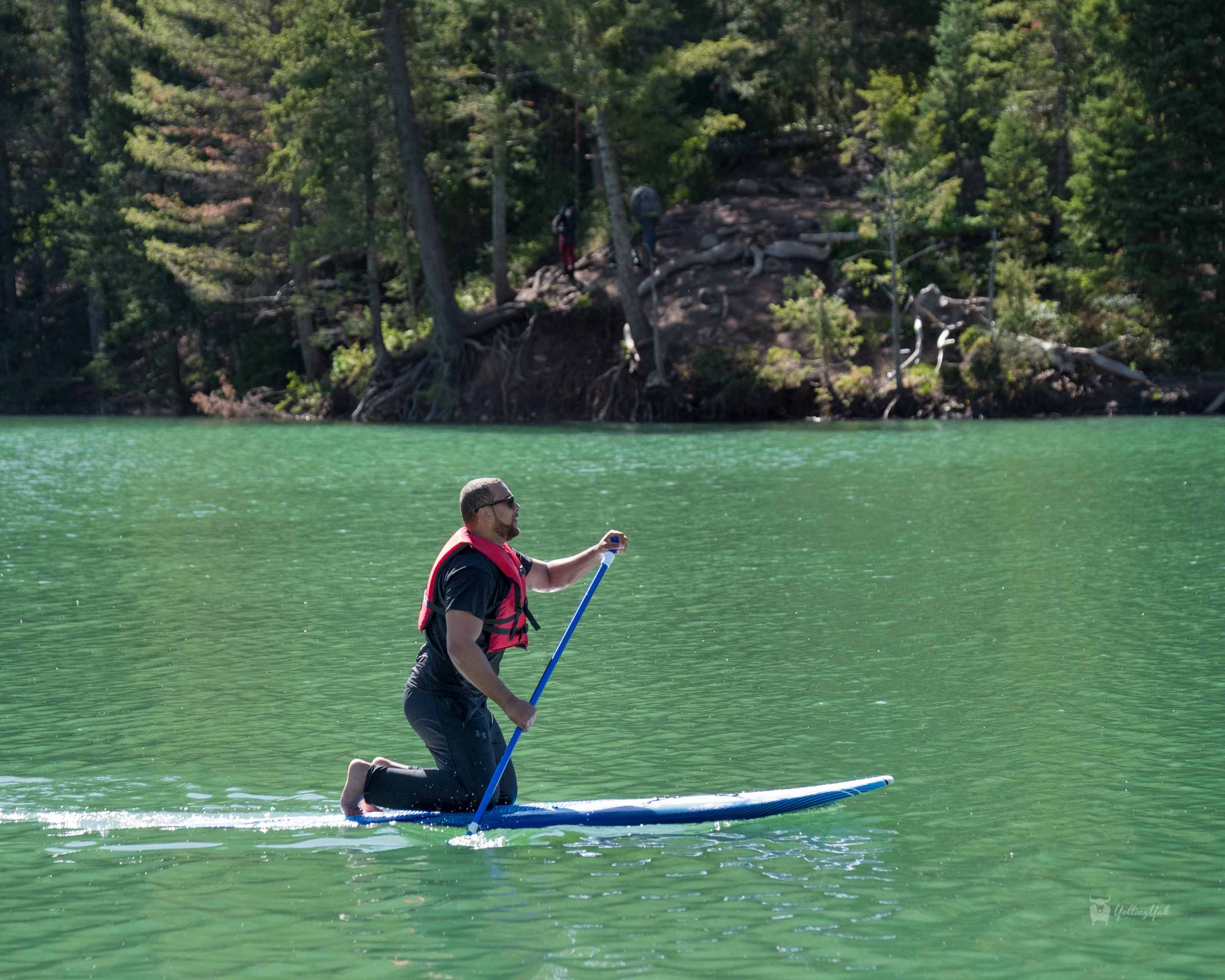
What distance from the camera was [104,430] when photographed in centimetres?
3969

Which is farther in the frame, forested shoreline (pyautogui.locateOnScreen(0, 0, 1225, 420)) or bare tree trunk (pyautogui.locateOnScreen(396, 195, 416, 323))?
bare tree trunk (pyautogui.locateOnScreen(396, 195, 416, 323))

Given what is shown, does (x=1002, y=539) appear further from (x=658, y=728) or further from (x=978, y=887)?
(x=978, y=887)

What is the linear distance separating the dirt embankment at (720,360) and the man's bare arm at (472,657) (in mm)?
29339

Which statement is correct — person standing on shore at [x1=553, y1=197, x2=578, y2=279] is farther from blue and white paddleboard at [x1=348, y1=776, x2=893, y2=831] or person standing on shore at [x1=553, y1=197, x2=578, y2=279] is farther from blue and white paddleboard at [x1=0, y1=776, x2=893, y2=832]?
blue and white paddleboard at [x1=348, y1=776, x2=893, y2=831]

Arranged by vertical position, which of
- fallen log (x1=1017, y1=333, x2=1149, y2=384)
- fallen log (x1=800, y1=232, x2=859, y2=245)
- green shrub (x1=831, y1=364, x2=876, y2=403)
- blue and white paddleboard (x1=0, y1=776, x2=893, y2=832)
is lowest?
blue and white paddleboard (x1=0, y1=776, x2=893, y2=832)

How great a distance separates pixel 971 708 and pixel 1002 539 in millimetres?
6867

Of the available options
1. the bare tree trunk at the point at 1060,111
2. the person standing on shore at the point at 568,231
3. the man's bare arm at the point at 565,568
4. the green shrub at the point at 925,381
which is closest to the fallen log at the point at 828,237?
the green shrub at the point at 925,381

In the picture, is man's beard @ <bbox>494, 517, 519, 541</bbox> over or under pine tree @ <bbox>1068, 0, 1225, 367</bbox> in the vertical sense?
under

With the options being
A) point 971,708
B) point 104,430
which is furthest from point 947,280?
point 971,708

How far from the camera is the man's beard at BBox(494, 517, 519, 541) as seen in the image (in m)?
6.30

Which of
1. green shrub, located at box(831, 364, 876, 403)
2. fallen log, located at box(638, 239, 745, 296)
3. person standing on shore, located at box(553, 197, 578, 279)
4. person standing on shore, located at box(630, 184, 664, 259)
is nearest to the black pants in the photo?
green shrub, located at box(831, 364, 876, 403)

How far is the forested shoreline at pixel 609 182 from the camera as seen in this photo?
3506 centimetres

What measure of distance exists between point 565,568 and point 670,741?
1.80 meters

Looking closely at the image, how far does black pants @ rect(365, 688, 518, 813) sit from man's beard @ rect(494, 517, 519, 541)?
77 centimetres
